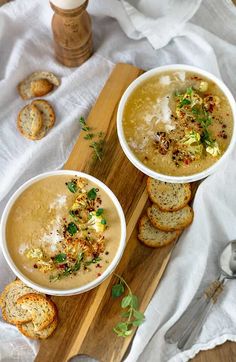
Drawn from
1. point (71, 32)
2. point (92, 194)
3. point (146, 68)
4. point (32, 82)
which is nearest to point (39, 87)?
point (32, 82)

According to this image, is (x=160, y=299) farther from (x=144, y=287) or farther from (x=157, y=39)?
(x=157, y=39)

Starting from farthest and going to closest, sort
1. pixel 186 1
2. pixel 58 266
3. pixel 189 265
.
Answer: pixel 186 1 < pixel 189 265 < pixel 58 266

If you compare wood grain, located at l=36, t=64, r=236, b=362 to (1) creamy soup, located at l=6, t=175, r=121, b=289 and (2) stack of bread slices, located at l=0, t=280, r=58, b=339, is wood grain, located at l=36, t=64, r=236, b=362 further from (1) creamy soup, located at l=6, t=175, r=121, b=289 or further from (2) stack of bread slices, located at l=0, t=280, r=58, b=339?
(1) creamy soup, located at l=6, t=175, r=121, b=289

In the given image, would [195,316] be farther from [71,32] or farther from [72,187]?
[71,32]

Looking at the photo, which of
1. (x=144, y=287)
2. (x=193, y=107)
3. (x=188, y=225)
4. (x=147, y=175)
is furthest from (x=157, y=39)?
(x=144, y=287)

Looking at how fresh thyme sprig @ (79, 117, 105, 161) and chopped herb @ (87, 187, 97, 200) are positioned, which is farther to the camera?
fresh thyme sprig @ (79, 117, 105, 161)

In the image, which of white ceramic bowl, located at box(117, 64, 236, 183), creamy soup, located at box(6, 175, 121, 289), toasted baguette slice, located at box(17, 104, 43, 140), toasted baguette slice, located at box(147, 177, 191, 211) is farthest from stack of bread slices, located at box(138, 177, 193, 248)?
toasted baguette slice, located at box(17, 104, 43, 140)
